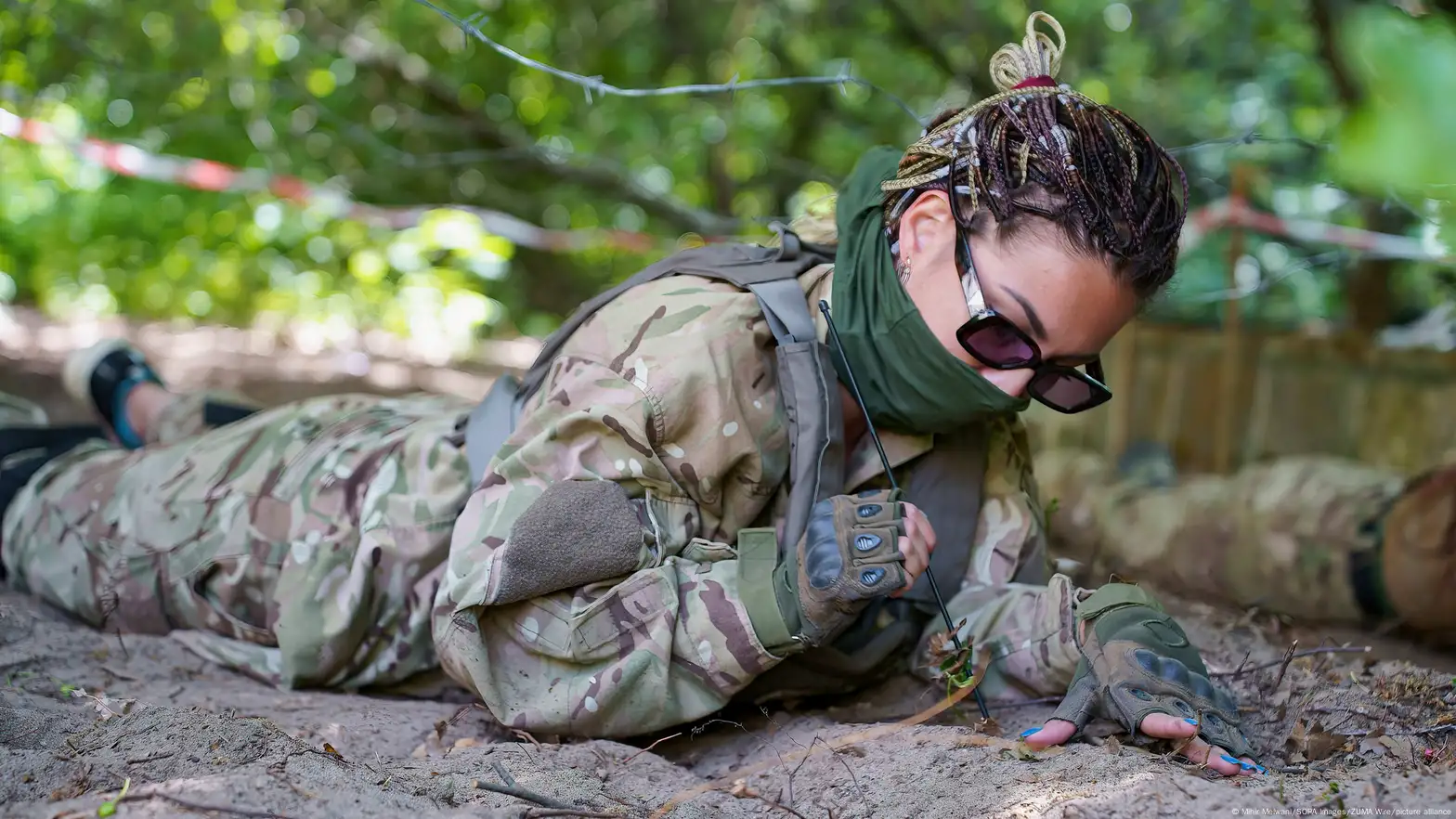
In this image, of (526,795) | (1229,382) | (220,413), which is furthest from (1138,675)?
(1229,382)

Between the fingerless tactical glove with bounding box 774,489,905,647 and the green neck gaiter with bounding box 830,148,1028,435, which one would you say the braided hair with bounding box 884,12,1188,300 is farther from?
the fingerless tactical glove with bounding box 774,489,905,647

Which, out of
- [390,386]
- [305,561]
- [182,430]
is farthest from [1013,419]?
[390,386]

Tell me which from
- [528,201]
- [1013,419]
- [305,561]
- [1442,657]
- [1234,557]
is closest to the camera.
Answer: [305,561]

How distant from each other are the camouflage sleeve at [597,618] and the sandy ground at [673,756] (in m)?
0.08

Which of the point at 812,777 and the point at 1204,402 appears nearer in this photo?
the point at 812,777

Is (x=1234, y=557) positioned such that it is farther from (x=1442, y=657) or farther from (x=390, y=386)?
(x=390, y=386)

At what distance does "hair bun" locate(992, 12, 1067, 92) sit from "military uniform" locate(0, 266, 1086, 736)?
459 mm

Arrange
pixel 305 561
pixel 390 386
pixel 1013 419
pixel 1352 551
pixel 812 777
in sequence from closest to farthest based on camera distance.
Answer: pixel 812 777 → pixel 305 561 → pixel 1013 419 → pixel 1352 551 → pixel 390 386

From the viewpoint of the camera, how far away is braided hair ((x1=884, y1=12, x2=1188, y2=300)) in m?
1.73

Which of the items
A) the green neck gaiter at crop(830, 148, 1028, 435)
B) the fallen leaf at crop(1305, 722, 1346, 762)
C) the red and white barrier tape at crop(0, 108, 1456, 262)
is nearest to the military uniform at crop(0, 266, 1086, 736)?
the green neck gaiter at crop(830, 148, 1028, 435)

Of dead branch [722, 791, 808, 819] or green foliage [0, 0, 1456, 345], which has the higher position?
green foliage [0, 0, 1456, 345]

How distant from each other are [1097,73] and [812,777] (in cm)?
564

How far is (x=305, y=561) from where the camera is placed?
2.07 meters

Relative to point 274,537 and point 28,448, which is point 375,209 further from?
point 274,537
